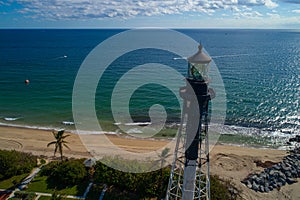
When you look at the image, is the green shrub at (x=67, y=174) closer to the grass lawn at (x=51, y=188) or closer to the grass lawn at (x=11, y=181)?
the grass lawn at (x=51, y=188)

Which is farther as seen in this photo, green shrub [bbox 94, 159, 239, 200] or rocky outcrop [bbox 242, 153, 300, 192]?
rocky outcrop [bbox 242, 153, 300, 192]

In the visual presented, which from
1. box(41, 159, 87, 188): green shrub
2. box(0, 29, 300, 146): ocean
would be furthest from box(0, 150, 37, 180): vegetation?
box(0, 29, 300, 146): ocean

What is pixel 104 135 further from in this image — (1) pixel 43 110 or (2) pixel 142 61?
(2) pixel 142 61

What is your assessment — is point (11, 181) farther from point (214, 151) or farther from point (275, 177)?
point (275, 177)

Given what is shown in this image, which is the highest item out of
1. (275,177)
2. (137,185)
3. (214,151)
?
(137,185)

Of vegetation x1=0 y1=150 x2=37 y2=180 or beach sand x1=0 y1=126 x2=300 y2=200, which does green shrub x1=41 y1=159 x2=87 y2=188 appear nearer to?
vegetation x1=0 y1=150 x2=37 y2=180

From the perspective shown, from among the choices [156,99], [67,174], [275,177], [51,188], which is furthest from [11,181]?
[156,99]
